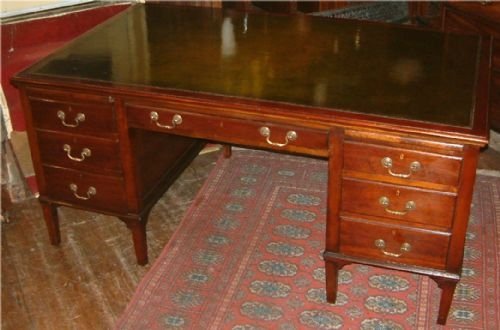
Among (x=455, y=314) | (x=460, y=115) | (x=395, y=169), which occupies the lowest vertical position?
(x=455, y=314)

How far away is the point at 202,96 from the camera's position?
2281 mm


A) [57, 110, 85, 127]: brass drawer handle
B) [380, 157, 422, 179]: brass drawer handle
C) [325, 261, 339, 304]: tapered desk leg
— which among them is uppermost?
[57, 110, 85, 127]: brass drawer handle

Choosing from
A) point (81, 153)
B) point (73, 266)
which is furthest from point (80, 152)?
point (73, 266)

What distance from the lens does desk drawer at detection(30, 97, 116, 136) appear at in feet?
8.08

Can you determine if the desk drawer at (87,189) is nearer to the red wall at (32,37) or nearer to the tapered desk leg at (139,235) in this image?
the tapered desk leg at (139,235)

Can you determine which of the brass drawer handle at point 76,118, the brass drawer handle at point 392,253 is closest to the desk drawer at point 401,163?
the brass drawer handle at point 392,253

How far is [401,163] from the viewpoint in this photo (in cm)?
213

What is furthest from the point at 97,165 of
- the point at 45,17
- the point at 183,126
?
the point at 45,17

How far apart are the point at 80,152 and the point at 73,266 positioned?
551 mm

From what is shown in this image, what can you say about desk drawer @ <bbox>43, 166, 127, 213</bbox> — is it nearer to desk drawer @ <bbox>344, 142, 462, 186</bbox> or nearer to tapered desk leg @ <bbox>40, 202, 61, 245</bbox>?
tapered desk leg @ <bbox>40, 202, 61, 245</bbox>

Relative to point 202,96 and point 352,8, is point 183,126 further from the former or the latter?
point 352,8

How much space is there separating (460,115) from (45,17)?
2111 millimetres

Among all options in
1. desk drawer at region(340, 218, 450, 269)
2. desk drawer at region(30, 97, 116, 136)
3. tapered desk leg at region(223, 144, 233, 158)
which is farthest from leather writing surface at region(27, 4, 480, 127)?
tapered desk leg at region(223, 144, 233, 158)

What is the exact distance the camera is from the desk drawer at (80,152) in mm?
2547
